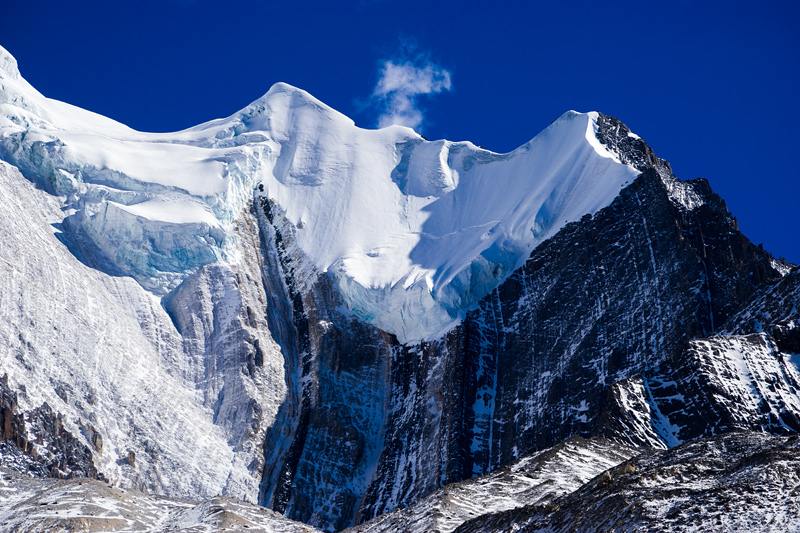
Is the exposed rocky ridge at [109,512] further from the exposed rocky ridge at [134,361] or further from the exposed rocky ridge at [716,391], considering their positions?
the exposed rocky ridge at [716,391]

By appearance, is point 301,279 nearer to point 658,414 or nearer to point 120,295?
point 120,295

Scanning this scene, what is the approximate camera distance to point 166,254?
610 ft

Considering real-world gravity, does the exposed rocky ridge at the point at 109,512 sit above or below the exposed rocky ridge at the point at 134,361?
below

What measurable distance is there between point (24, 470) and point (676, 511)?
92.9m

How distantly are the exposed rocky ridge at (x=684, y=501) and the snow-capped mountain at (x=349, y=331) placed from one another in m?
46.0

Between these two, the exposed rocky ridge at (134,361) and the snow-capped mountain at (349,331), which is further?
the exposed rocky ridge at (134,361)

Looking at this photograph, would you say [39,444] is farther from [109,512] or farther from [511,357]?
[511,357]

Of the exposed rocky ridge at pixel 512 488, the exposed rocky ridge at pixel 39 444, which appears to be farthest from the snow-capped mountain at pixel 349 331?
the exposed rocky ridge at pixel 512 488

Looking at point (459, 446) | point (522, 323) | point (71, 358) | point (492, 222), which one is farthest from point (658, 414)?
point (71, 358)

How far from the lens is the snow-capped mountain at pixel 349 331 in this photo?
156750 millimetres

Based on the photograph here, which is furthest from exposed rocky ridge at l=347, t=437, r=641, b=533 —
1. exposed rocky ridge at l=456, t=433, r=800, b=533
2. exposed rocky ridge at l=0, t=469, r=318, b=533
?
exposed rocky ridge at l=0, t=469, r=318, b=533

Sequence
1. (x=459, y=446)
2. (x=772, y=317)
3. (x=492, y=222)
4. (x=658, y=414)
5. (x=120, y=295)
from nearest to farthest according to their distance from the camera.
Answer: (x=658, y=414)
(x=772, y=317)
(x=459, y=446)
(x=120, y=295)
(x=492, y=222)

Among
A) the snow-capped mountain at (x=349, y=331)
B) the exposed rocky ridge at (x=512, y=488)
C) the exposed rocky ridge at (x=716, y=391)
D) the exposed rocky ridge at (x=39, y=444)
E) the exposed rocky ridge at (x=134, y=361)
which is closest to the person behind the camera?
the exposed rocky ridge at (x=512, y=488)

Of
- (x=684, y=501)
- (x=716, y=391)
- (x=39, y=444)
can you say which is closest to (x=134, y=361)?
(x=39, y=444)
